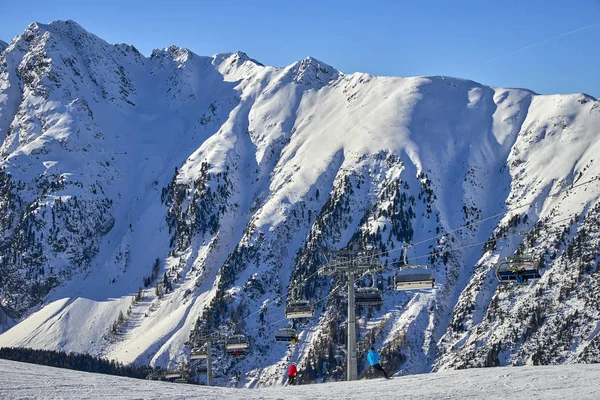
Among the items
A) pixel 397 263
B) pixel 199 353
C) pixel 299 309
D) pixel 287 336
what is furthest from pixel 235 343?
pixel 397 263

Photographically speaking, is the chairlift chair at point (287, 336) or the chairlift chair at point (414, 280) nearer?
the chairlift chair at point (414, 280)

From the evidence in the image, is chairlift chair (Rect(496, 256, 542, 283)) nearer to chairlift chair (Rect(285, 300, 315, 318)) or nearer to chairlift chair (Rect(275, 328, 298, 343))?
chairlift chair (Rect(285, 300, 315, 318))

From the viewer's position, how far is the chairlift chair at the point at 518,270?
4875cm

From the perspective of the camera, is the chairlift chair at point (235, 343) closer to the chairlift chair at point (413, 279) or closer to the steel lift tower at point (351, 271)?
the steel lift tower at point (351, 271)

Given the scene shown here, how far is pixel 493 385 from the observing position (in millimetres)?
29844

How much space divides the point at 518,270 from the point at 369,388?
20.5 m

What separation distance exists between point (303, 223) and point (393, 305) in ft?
118

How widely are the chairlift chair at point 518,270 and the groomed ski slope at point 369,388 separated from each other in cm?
1456

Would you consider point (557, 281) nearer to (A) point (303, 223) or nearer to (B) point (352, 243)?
(B) point (352, 243)

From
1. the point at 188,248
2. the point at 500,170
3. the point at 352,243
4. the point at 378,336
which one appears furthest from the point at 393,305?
the point at 188,248

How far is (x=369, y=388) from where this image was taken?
3072cm

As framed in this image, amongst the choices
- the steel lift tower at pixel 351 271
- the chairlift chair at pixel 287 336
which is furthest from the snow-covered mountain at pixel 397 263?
the steel lift tower at pixel 351 271

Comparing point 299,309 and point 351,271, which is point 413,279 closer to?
point 351,271

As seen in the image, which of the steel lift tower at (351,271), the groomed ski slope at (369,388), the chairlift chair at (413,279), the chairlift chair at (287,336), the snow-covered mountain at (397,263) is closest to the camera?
the groomed ski slope at (369,388)
